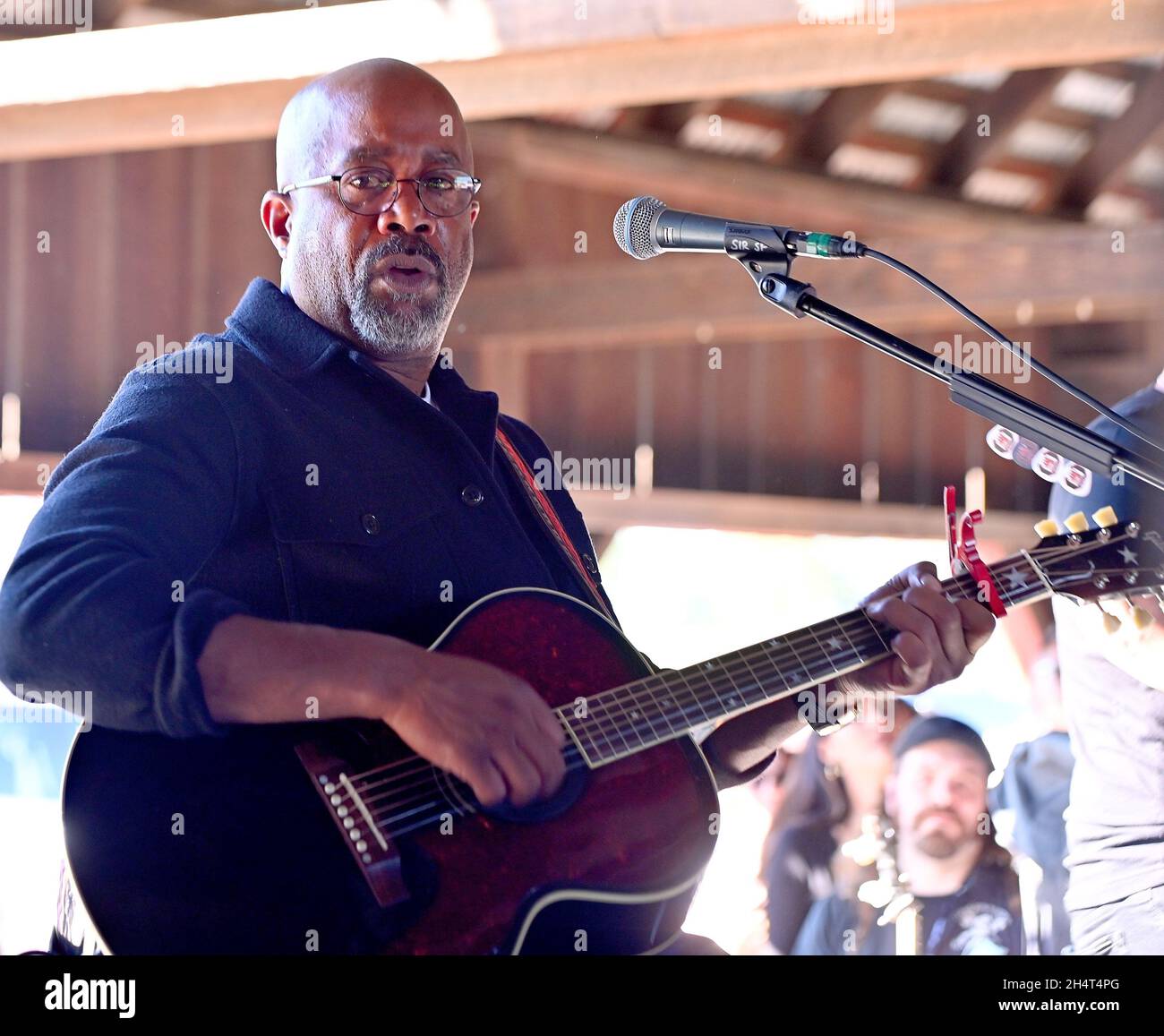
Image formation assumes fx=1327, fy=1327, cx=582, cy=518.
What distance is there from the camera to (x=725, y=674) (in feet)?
5.29

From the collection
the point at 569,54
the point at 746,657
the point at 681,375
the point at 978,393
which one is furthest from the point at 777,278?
the point at 681,375

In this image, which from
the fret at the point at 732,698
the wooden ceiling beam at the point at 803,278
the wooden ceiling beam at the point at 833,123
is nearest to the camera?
the fret at the point at 732,698

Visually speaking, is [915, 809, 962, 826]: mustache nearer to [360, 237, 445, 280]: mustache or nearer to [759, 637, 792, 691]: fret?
[759, 637, 792, 691]: fret

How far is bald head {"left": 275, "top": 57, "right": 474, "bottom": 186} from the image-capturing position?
1.74 m

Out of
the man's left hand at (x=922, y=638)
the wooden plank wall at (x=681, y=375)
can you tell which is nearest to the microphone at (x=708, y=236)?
the man's left hand at (x=922, y=638)

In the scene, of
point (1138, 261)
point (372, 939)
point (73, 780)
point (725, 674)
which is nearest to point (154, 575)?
point (73, 780)

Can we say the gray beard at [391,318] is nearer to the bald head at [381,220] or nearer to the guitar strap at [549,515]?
the bald head at [381,220]

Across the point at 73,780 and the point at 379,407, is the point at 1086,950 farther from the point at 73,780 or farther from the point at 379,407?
the point at 73,780

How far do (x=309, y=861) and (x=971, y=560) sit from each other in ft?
3.00

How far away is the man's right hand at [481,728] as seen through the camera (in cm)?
132

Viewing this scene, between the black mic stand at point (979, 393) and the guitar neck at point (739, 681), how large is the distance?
29 centimetres

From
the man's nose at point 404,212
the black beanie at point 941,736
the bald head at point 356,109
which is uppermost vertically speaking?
the bald head at point 356,109

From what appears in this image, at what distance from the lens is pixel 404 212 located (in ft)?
5.64
